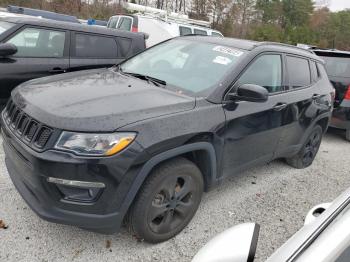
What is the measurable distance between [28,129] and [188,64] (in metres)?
1.68

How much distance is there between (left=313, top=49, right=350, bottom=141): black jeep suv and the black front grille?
5436 millimetres

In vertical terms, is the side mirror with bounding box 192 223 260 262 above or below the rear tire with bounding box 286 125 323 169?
above

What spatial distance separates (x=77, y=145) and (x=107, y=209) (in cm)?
50

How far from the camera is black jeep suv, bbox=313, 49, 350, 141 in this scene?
6078 millimetres

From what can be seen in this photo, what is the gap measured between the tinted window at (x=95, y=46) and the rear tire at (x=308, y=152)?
335 cm

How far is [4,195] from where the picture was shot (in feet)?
10.6

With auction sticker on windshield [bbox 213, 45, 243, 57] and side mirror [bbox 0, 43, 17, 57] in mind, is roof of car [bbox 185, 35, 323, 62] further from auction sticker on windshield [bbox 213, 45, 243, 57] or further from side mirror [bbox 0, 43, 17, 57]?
side mirror [bbox 0, 43, 17, 57]

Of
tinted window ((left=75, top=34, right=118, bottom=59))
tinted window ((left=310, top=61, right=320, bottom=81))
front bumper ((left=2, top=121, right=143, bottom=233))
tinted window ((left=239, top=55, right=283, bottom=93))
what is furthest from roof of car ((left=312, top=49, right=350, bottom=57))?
front bumper ((left=2, top=121, right=143, bottom=233))

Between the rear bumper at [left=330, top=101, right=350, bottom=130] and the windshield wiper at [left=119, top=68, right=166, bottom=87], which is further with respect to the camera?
the rear bumper at [left=330, top=101, right=350, bottom=130]

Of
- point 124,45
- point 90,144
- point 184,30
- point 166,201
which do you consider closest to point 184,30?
point 184,30

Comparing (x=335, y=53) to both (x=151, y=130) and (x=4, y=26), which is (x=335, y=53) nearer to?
(x=151, y=130)

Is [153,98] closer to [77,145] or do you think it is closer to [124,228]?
[77,145]

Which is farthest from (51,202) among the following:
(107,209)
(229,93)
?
(229,93)

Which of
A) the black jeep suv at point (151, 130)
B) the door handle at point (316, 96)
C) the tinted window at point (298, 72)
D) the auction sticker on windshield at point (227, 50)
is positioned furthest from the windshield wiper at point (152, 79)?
the door handle at point (316, 96)
